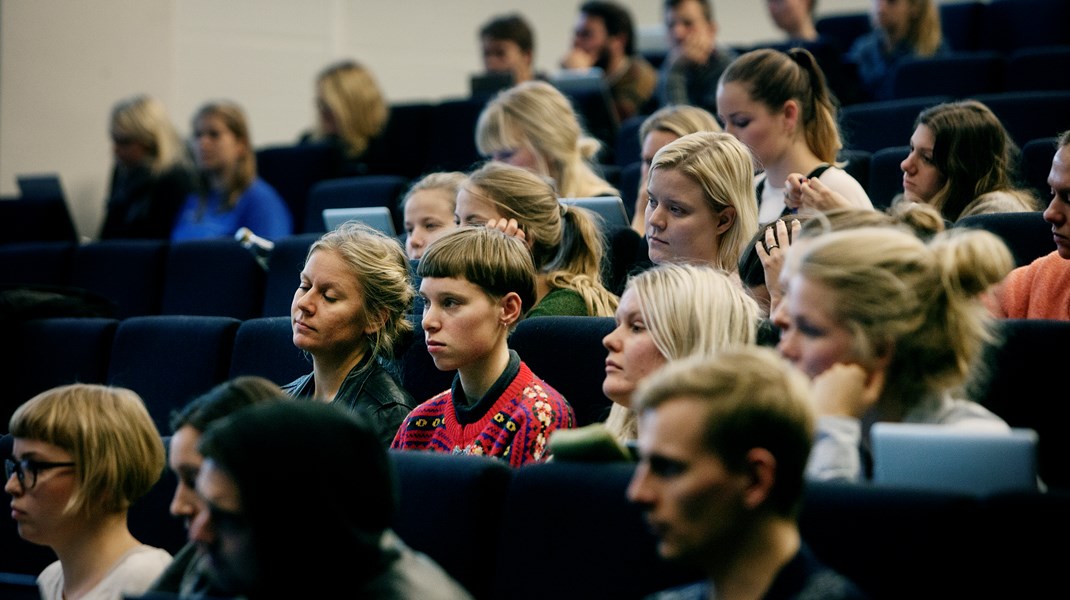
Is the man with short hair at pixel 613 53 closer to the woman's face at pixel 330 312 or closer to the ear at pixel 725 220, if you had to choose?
the ear at pixel 725 220

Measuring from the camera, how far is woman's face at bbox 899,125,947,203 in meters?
2.51

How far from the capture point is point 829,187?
2.45m

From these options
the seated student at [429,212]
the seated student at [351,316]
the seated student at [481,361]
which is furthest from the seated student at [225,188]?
the seated student at [481,361]

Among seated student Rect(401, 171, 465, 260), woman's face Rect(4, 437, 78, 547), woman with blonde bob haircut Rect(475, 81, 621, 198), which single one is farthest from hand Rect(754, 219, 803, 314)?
woman with blonde bob haircut Rect(475, 81, 621, 198)

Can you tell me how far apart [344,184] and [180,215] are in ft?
2.51

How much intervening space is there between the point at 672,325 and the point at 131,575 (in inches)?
30.7

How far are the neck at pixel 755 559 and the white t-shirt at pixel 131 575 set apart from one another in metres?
0.82

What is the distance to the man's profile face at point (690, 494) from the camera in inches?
44.3

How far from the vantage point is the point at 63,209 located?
419 centimetres

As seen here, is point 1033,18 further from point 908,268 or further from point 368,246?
point 908,268

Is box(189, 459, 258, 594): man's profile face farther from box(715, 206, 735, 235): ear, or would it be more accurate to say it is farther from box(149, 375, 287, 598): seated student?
box(715, 206, 735, 235): ear

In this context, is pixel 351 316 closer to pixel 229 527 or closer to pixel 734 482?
pixel 229 527

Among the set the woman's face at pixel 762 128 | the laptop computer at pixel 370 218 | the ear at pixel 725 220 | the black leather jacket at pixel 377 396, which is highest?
the woman's face at pixel 762 128

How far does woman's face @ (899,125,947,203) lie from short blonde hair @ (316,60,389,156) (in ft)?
7.70
